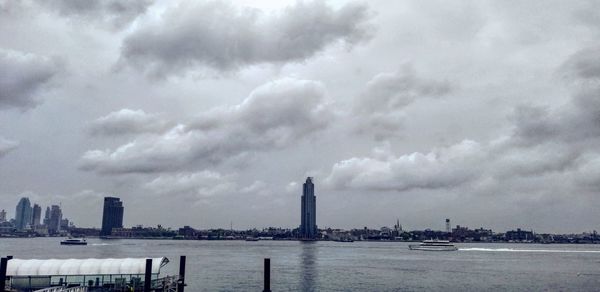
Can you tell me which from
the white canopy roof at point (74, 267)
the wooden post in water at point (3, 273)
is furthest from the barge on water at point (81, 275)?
the wooden post in water at point (3, 273)

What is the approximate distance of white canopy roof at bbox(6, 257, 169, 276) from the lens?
64.2 metres

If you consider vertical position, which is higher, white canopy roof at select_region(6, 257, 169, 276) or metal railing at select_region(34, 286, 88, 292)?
white canopy roof at select_region(6, 257, 169, 276)

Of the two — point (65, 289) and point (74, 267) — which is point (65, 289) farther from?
point (74, 267)

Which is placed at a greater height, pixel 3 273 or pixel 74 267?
pixel 74 267

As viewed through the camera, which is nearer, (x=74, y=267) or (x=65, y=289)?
(x=65, y=289)

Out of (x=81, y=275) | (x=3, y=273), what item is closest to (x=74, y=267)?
(x=81, y=275)

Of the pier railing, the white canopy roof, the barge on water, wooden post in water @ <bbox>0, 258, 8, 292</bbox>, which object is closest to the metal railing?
the pier railing

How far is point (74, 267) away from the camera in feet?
214

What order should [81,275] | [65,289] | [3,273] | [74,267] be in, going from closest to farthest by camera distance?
[65,289] < [3,273] < [81,275] < [74,267]

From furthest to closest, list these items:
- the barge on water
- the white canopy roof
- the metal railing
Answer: the white canopy roof → the barge on water → the metal railing

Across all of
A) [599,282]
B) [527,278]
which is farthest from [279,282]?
[599,282]

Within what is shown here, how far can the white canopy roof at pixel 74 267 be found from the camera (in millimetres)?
64188

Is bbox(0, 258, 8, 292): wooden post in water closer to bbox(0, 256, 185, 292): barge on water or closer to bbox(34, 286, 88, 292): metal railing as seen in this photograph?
bbox(0, 256, 185, 292): barge on water

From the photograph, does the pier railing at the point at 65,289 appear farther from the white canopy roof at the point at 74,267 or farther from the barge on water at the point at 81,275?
the white canopy roof at the point at 74,267
